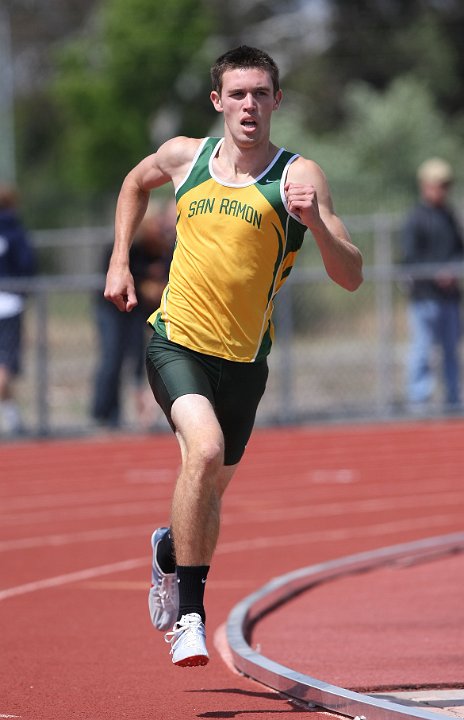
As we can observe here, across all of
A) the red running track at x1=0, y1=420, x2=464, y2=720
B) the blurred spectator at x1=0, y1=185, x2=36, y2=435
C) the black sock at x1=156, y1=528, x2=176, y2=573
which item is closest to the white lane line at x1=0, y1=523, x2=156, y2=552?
the red running track at x1=0, y1=420, x2=464, y2=720

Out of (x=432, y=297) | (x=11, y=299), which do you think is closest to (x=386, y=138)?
(x=432, y=297)

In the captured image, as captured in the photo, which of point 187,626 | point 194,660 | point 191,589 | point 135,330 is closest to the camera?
point 194,660

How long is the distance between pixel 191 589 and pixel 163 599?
45 cm

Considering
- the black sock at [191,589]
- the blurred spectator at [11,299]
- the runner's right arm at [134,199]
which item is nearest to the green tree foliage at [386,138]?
the blurred spectator at [11,299]

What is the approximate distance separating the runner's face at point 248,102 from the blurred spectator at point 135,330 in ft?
31.8

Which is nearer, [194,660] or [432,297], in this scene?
[194,660]

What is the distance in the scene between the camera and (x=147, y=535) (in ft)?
35.7

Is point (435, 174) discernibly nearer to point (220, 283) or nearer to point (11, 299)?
point (11, 299)

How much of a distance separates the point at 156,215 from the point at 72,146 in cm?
3343

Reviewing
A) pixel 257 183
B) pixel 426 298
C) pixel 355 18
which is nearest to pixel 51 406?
pixel 426 298

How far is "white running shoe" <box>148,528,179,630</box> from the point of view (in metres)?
6.45

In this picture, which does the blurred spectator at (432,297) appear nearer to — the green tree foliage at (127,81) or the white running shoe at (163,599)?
the white running shoe at (163,599)

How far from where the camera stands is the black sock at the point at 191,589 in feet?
19.8

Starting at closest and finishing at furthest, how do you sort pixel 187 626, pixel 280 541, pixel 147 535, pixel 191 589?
1. pixel 187 626
2. pixel 191 589
3. pixel 280 541
4. pixel 147 535
